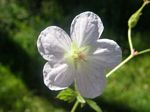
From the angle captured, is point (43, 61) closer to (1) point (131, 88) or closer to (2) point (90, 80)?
(1) point (131, 88)

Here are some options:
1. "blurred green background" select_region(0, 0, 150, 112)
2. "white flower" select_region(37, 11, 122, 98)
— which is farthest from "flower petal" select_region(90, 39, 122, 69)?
"blurred green background" select_region(0, 0, 150, 112)

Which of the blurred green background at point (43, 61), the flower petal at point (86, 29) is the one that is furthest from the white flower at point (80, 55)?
the blurred green background at point (43, 61)

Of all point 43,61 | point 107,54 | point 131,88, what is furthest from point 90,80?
point 43,61

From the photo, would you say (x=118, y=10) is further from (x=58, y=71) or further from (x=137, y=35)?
(x=58, y=71)

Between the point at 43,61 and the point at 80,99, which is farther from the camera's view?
the point at 43,61

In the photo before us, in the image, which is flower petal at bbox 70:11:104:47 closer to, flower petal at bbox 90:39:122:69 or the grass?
flower petal at bbox 90:39:122:69

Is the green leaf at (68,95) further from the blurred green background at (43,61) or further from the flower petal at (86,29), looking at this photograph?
the blurred green background at (43,61)

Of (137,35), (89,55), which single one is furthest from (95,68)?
(137,35)
